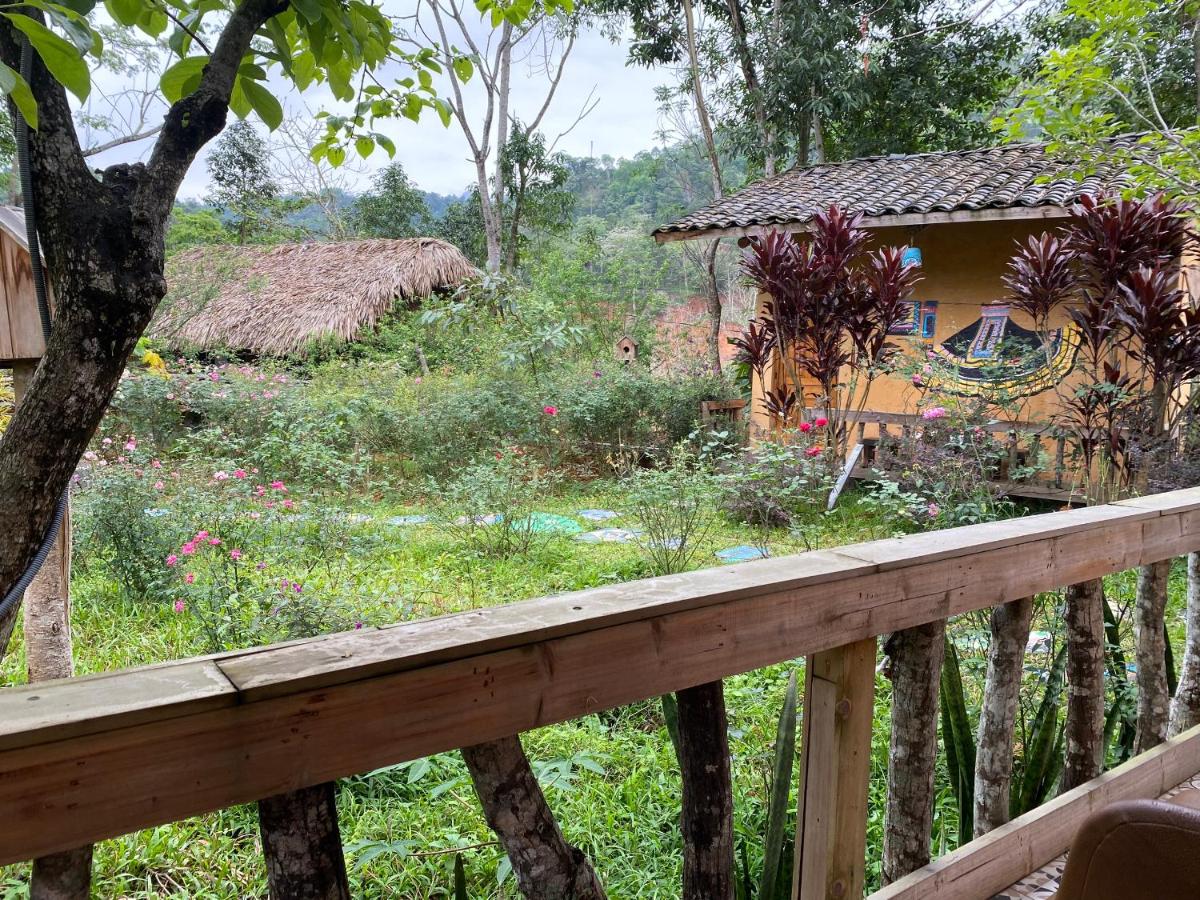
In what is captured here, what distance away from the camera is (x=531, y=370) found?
31.6 ft

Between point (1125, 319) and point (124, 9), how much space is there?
579 centimetres

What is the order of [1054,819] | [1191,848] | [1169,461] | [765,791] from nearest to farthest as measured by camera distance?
[1191,848] → [1054,819] → [765,791] → [1169,461]

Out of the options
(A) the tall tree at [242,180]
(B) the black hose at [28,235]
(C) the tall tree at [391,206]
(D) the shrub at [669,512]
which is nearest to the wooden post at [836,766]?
(B) the black hose at [28,235]

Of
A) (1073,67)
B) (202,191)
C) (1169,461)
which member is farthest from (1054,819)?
(202,191)

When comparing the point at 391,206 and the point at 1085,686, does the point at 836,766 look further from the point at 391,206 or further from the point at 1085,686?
the point at 391,206

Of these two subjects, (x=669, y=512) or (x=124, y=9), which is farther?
(x=669, y=512)

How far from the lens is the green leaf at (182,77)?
57.9 inches

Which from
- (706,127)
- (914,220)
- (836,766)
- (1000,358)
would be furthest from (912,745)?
(706,127)

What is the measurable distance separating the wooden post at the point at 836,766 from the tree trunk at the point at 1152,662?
43.4 inches

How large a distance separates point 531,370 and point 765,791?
760 centimetres

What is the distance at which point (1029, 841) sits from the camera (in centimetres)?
154

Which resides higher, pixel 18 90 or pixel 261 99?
pixel 261 99

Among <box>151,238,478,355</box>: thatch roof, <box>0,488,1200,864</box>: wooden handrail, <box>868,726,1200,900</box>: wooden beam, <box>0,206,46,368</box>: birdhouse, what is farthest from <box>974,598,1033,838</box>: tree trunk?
<box>151,238,478,355</box>: thatch roof

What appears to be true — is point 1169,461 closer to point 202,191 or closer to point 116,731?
point 116,731
